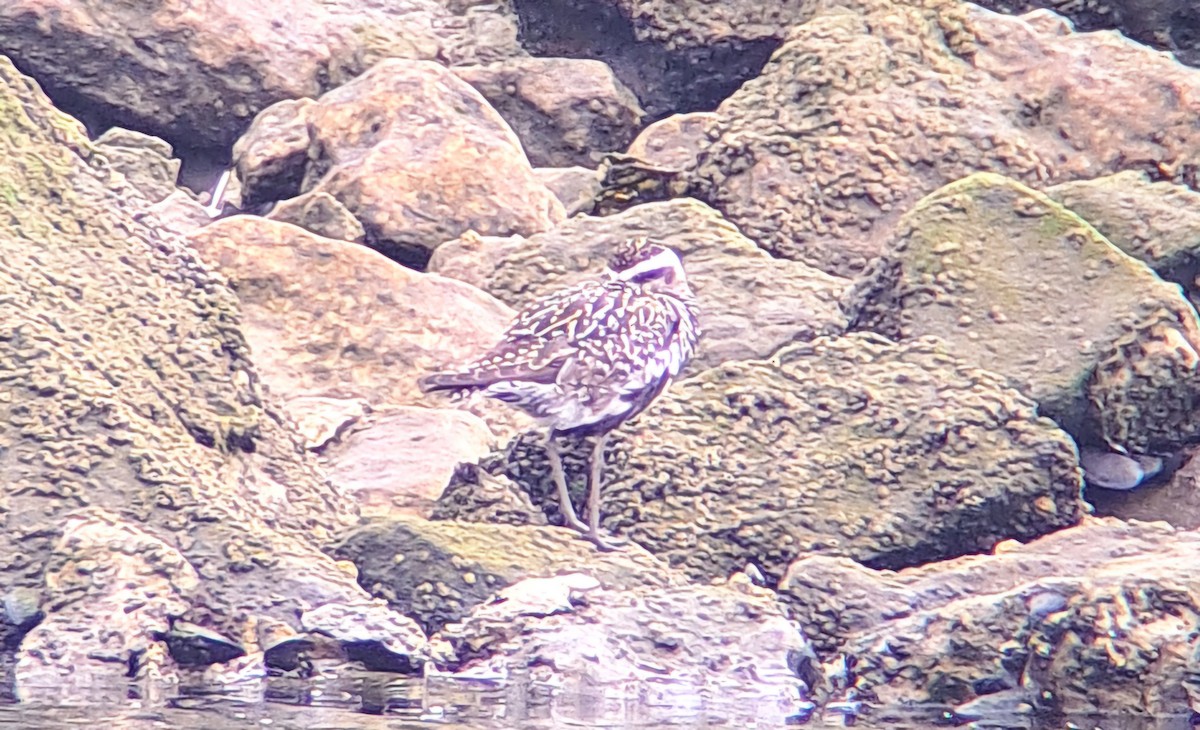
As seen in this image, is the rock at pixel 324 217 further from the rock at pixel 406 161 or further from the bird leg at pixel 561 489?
the bird leg at pixel 561 489

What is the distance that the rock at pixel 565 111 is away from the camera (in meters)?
16.4

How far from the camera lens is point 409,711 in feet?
28.3

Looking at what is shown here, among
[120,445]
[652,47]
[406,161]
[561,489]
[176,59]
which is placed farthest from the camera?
[652,47]

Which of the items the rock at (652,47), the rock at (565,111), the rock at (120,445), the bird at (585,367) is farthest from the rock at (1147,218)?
the rock at (120,445)

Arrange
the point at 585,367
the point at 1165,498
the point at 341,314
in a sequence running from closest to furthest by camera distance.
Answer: the point at 585,367
the point at 1165,498
the point at 341,314

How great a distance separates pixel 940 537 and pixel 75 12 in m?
7.74

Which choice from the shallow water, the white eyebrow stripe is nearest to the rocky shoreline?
the shallow water

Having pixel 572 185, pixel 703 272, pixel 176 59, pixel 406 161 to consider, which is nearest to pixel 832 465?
pixel 703 272

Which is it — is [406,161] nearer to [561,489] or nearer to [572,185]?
[572,185]

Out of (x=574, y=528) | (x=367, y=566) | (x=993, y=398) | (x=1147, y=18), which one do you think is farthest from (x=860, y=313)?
(x=1147, y=18)

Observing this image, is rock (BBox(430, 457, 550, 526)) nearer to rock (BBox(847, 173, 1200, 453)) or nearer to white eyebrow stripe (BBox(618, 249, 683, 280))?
white eyebrow stripe (BBox(618, 249, 683, 280))

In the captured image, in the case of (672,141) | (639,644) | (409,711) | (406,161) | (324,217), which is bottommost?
(409,711)

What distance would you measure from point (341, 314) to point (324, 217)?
0.96m

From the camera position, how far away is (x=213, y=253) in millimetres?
13180
